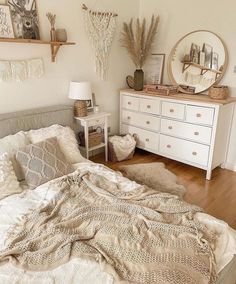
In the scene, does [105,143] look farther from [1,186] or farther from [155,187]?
[1,186]

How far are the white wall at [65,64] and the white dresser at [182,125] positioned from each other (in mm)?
377

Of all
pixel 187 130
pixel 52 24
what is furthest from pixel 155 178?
pixel 52 24

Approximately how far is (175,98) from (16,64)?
6.02ft

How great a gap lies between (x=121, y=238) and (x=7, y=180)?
1.00 m

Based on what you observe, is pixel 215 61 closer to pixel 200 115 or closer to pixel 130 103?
pixel 200 115

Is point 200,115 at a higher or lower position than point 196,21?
lower

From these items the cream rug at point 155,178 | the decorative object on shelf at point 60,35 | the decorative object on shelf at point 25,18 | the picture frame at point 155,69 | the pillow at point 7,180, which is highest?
the decorative object on shelf at point 25,18

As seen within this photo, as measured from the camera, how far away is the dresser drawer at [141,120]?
3427mm

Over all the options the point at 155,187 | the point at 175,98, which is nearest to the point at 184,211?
the point at 155,187

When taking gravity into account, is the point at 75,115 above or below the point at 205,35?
below

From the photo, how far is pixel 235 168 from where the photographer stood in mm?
3244

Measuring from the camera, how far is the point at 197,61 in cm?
323

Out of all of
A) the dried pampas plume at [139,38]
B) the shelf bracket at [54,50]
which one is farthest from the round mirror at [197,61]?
the shelf bracket at [54,50]

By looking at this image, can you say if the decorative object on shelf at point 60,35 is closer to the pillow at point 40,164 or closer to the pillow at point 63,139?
the pillow at point 63,139
